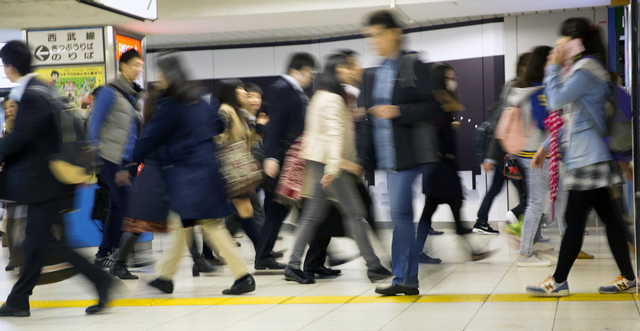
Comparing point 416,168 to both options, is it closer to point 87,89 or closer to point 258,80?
point 87,89

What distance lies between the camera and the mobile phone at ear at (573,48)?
146 inches

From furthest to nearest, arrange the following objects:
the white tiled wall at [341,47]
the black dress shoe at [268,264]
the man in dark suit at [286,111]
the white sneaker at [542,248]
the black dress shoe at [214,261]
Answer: the white tiled wall at [341,47] < the white sneaker at [542,248] < the black dress shoe at [214,261] < the black dress shoe at [268,264] < the man in dark suit at [286,111]

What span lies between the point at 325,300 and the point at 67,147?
174 centimetres

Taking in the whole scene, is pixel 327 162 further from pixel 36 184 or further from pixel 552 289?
pixel 36 184

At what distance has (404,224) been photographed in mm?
3910

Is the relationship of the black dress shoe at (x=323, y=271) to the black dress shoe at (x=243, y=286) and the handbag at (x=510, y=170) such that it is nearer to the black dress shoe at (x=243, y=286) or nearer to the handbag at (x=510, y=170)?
the black dress shoe at (x=243, y=286)

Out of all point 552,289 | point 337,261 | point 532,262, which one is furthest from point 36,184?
point 532,262

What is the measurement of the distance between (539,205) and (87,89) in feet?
18.6

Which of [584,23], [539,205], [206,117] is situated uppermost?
[584,23]

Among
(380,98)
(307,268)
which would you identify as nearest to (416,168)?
(380,98)

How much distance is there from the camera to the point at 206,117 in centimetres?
416

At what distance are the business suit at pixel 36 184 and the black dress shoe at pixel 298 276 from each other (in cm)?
142

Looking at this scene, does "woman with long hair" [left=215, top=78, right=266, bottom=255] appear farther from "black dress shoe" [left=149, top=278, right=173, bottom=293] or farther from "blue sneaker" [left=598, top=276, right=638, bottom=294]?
"blue sneaker" [left=598, top=276, right=638, bottom=294]

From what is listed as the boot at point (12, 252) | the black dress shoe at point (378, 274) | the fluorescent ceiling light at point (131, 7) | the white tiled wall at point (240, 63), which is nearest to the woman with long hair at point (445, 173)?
the black dress shoe at point (378, 274)
